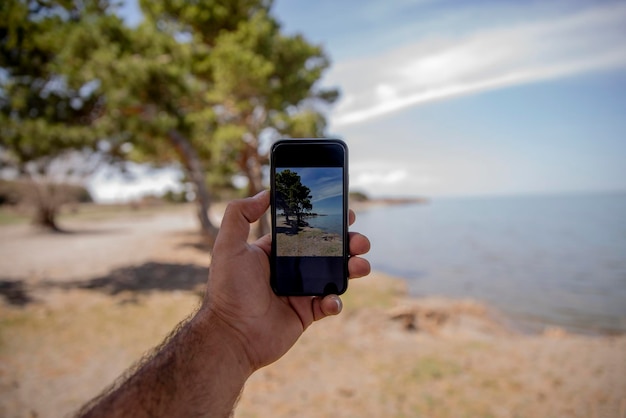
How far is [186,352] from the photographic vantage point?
1618 mm

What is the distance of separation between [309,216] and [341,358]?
403 cm

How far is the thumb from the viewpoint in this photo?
1792 millimetres

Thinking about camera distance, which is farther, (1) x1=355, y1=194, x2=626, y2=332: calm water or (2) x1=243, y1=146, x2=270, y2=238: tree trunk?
(2) x1=243, y1=146, x2=270, y2=238: tree trunk

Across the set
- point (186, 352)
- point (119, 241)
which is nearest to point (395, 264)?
point (119, 241)

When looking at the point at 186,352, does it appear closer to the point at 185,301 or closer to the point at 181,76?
the point at 185,301

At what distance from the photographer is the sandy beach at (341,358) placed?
4059 mm

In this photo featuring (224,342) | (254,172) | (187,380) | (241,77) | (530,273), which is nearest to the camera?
(187,380)

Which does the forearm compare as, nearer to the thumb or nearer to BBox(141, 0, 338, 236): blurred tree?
the thumb

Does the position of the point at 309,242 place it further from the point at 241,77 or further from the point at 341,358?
the point at 241,77

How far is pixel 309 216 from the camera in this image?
5.93ft

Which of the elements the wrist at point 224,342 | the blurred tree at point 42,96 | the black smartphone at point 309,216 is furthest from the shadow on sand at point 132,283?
the black smartphone at point 309,216

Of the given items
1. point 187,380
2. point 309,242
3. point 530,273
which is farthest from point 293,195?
point 530,273

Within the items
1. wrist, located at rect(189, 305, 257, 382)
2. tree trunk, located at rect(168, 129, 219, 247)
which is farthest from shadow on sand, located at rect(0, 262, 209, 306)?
wrist, located at rect(189, 305, 257, 382)

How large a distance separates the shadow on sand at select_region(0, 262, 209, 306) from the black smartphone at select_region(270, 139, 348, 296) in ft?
21.7
